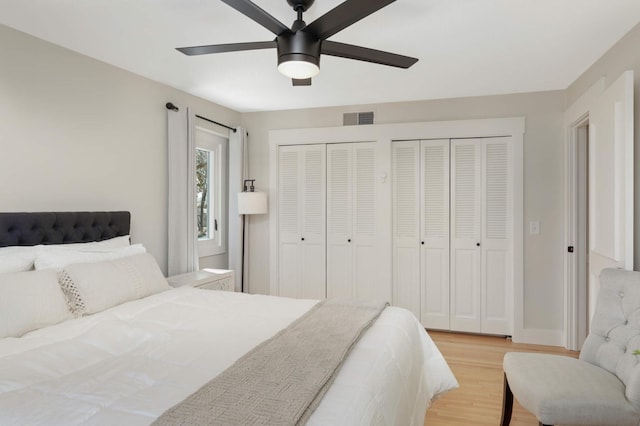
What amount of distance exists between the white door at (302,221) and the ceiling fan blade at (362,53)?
240 cm

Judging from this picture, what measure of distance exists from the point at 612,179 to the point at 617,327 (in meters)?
0.91

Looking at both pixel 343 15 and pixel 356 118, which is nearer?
pixel 343 15

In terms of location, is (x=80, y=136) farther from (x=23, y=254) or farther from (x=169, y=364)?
A: (x=169, y=364)

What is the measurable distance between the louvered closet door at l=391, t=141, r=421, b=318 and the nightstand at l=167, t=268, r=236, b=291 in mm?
1754

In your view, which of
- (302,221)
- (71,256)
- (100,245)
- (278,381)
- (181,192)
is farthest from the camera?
(302,221)

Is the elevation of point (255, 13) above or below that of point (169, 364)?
above

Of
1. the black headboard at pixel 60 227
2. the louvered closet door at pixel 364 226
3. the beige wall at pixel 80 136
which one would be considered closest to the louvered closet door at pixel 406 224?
the louvered closet door at pixel 364 226

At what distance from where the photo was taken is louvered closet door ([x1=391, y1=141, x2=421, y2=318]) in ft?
13.7

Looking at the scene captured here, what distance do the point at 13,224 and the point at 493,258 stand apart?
3.90 m

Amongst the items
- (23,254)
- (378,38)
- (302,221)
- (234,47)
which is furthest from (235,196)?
(234,47)

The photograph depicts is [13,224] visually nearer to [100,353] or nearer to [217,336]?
[100,353]

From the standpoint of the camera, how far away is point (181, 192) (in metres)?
3.56

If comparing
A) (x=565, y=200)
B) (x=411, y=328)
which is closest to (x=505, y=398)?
(x=411, y=328)

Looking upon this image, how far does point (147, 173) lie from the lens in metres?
3.33
